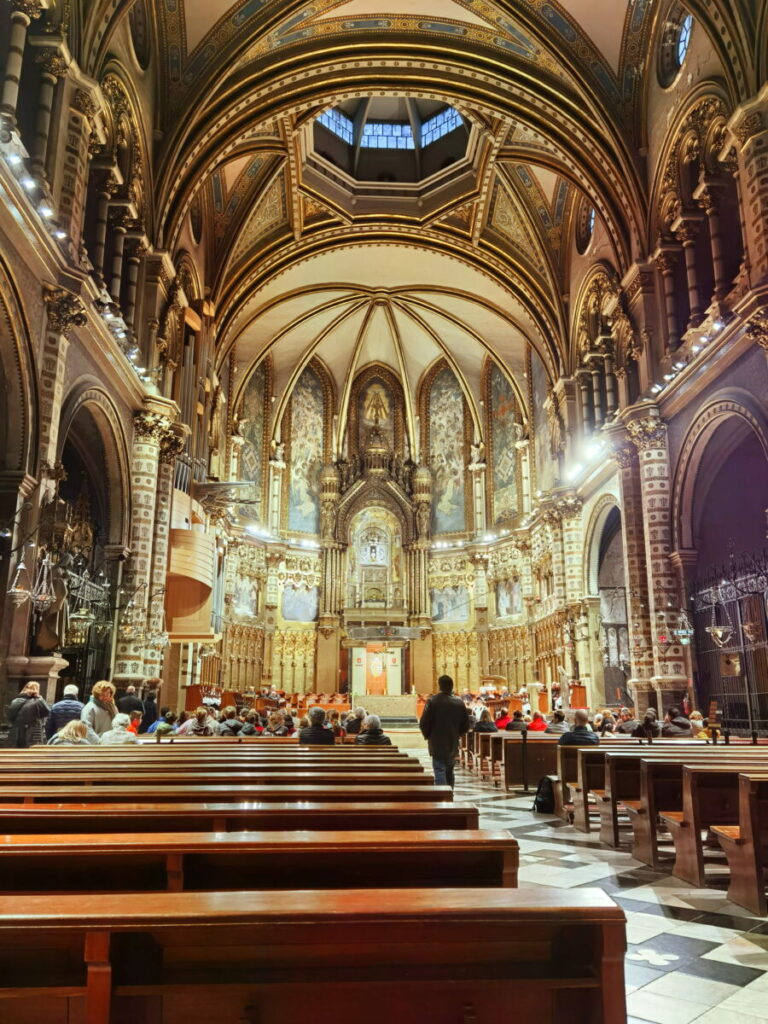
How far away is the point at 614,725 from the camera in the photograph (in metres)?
15.8

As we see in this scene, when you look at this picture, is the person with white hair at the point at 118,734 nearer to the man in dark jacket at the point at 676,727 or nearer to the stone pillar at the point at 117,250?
the man in dark jacket at the point at 676,727

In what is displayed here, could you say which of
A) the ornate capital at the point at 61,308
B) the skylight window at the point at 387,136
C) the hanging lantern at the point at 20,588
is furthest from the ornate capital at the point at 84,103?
the skylight window at the point at 387,136

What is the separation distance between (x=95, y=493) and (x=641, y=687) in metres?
12.1

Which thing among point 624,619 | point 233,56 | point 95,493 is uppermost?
point 233,56

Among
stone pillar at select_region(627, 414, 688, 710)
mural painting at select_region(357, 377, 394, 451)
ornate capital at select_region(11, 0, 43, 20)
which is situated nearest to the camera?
ornate capital at select_region(11, 0, 43, 20)

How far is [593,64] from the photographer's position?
18.5 m

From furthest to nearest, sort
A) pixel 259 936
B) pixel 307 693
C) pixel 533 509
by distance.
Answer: pixel 307 693
pixel 533 509
pixel 259 936

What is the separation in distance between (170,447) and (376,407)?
19560mm

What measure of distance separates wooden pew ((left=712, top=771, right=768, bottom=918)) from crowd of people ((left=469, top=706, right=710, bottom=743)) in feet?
13.7

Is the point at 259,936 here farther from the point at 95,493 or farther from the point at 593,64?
the point at 593,64

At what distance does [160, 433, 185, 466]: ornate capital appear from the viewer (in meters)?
16.9

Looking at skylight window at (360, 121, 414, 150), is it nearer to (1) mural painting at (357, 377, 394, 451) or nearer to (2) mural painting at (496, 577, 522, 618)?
(1) mural painting at (357, 377, 394, 451)

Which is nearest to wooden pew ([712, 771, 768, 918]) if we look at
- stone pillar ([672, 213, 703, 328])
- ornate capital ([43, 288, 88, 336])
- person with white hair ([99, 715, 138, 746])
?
person with white hair ([99, 715, 138, 746])

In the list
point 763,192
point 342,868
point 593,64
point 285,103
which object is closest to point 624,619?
point 763,192
